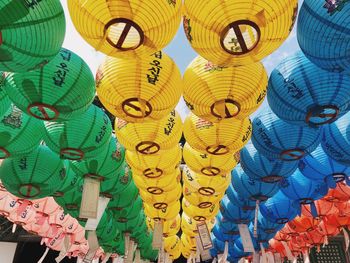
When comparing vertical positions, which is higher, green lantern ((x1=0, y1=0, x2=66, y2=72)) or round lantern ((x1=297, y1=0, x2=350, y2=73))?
round lantern ((x1=297, y1=0, x2=350, y2=73))

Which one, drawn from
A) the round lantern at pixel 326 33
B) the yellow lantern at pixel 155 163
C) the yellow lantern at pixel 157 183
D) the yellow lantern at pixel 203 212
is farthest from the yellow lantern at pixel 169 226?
the round lantern at pixel 326 33

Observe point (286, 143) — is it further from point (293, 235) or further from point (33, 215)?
point (33, 215)

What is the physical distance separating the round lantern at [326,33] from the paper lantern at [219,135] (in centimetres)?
112

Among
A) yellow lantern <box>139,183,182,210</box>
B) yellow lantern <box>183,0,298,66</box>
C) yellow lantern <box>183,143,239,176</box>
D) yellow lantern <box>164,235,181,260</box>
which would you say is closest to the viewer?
yellow lantern <box>183,0,298,66</box>

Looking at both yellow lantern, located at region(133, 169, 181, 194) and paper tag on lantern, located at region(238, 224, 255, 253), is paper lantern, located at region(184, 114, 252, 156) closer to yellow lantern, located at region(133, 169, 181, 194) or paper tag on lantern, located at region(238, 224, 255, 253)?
yellow lantern, located at region(133, 169, 181, 194)

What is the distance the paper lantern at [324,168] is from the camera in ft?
13.6

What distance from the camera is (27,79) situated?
280cm

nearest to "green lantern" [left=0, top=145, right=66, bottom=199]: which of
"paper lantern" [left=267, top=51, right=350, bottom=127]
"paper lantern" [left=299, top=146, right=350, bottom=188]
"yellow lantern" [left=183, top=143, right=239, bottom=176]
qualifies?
"yellow lantern" [left=183, top=143, right=239, bottom=176]

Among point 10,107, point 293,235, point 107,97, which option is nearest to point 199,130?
point 107,97

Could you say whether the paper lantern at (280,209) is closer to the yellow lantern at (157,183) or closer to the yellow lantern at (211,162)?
the yellow lantern at (211,162)

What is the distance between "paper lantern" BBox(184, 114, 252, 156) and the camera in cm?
339

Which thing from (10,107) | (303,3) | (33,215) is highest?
(303,3)

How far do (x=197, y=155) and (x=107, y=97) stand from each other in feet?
5.52

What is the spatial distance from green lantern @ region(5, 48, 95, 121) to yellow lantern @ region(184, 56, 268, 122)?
3.34 feet
